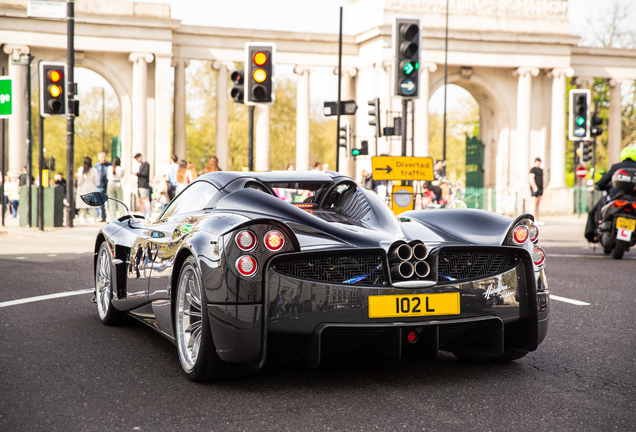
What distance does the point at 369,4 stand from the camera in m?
42.1

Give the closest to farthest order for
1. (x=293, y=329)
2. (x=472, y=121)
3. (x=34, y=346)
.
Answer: (x=293, y=329) < (x=34, y=346) < (x=472, y=121)

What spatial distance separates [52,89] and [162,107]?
22.1 m

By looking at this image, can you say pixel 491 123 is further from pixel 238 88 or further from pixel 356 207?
pixel 356 207

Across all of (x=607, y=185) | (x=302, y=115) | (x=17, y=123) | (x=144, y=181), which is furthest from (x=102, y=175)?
(x=302, y=115)

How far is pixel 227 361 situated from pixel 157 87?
36.6 metres

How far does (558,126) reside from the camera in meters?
44.4

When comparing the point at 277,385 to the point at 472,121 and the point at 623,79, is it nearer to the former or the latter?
the point at 623,79

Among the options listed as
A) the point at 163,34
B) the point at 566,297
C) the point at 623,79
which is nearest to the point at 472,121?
the point at 623,79

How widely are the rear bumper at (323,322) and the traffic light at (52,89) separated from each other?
1476cm

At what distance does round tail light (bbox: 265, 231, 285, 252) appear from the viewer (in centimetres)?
387

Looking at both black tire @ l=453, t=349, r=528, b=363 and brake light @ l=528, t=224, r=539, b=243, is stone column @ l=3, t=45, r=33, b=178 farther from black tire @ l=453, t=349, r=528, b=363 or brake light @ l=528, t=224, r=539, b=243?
brake light @ l=528, t=224, r=539, b=243

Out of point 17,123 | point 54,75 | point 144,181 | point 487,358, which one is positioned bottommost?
point 487,358

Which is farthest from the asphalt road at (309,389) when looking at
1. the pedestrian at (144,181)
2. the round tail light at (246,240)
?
the pedestrian at (144,181)

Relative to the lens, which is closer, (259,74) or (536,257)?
(536,257)
